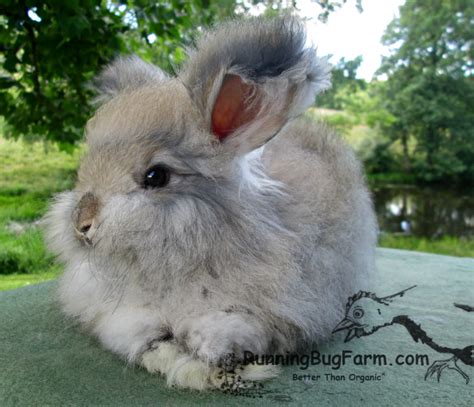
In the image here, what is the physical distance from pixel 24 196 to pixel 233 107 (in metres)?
1.52

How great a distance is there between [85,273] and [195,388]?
1.15ft

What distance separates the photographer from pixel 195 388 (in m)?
0.90

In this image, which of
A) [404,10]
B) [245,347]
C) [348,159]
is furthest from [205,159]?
[404,10]

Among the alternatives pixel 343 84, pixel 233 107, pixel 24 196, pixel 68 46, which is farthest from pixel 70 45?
pixel 343 84

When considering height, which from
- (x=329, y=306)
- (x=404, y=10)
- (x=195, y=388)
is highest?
(x=404, y=10)

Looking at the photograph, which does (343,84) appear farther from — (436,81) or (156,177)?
(156,177)

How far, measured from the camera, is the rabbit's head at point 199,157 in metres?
0.90

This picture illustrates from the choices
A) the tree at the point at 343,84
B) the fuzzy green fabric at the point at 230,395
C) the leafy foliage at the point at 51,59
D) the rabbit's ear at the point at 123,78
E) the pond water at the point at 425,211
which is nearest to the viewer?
the fuzzy green fabric at the point at 230,395

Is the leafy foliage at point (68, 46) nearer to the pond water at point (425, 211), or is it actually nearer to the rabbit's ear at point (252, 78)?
the rabbit's ear at point (252, 78)

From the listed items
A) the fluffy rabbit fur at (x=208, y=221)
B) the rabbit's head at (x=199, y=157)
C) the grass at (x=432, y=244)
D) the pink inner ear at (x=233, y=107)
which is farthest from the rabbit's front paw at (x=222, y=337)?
the grass at (x=432, y=244)

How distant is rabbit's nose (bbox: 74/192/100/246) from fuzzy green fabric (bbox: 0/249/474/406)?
274 mm

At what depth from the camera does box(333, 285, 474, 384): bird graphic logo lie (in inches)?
41.4

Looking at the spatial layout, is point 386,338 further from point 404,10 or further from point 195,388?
point 404,10

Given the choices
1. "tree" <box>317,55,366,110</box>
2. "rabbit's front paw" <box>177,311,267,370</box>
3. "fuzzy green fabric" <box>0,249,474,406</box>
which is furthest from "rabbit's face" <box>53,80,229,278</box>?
"tree" <box>317,55,366,110</box>
